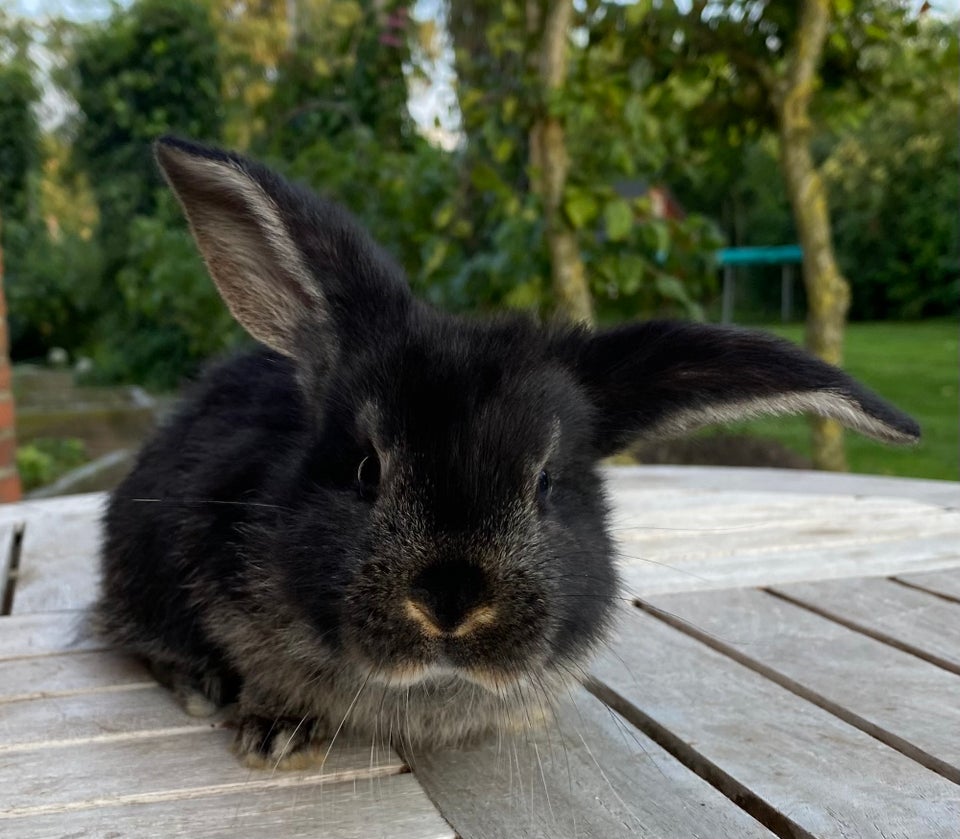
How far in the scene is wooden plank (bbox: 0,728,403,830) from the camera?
1.32 meters

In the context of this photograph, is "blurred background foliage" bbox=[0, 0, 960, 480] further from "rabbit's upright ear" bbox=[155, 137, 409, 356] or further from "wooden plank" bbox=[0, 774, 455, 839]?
"wooden plank" bbox=[0, 774, 455, 839]

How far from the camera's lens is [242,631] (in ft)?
5.03

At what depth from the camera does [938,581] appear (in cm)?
228

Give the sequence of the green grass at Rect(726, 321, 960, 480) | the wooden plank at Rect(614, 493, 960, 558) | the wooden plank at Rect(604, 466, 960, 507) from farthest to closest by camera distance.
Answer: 1. the green grass at Rect(726, 321, 960, 480)
2. the wooden plank at Rect(604, 466, 960, 507)
3. the wooden plank at Rect(614, 493, 960, 558)

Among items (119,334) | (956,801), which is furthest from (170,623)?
(119,334)

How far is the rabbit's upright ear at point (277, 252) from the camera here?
4.91 ft

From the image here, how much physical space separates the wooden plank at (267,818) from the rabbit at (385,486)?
11 cm

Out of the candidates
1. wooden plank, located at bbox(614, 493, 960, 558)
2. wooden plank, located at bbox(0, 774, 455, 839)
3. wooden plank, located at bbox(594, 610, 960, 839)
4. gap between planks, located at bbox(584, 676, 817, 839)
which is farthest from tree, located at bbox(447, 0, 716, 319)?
→ wooden plank, located at bbox(0, 774, 455, 839)

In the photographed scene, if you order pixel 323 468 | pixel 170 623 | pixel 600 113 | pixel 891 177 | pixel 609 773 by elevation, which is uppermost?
pixel 891 177

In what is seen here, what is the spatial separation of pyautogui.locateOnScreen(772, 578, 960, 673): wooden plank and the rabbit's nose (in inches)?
43.3

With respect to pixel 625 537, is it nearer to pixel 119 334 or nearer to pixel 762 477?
pixel 762 477

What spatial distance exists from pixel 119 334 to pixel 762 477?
9.39 m

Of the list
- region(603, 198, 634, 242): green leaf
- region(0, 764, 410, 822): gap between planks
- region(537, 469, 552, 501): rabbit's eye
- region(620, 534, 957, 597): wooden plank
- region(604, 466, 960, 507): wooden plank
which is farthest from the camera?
region(603, 198, 634, 242): green leaf

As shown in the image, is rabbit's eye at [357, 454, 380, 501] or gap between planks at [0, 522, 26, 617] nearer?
rabbit's eye at [357, 454, 380, 501]
